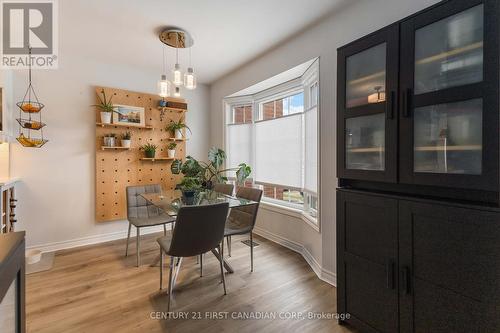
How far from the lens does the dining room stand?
4.13 feet

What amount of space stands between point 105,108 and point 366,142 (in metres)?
3.38

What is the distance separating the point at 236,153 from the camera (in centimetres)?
427

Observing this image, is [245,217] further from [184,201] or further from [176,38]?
[176,38]

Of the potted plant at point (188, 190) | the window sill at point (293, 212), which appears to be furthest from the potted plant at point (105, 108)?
the window sill at point (293, 212)

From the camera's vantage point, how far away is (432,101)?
134cm

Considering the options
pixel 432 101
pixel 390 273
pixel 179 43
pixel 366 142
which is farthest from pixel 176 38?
pixel 390 273

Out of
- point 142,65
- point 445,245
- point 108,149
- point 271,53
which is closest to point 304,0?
point 271,53

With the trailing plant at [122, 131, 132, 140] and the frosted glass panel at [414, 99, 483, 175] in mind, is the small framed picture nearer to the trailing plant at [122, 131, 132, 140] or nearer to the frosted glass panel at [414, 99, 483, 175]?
the trailing plant at [122, 131, 132, 140]

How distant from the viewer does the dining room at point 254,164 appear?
126cm

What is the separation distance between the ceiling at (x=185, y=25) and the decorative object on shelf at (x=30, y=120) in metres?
0.71

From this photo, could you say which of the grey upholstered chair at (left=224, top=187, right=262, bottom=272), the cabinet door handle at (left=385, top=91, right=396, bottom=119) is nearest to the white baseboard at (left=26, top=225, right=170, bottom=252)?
the grey upholstered chair at (left=224, top=187, right=262, bottom=272)

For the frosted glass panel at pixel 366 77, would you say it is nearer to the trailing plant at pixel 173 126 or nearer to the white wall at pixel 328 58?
the white wall at pixel 328 58

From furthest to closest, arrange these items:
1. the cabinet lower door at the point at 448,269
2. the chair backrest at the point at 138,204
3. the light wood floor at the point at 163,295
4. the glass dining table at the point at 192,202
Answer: the chair backrest at the point at 138,204 < the glass dining table at the point at 192,202 < the light wood floor at the point at 163,295 < the cabinet lower door at the point at 448,269

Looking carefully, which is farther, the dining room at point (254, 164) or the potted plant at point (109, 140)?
the potted plant at point (109, 140)
